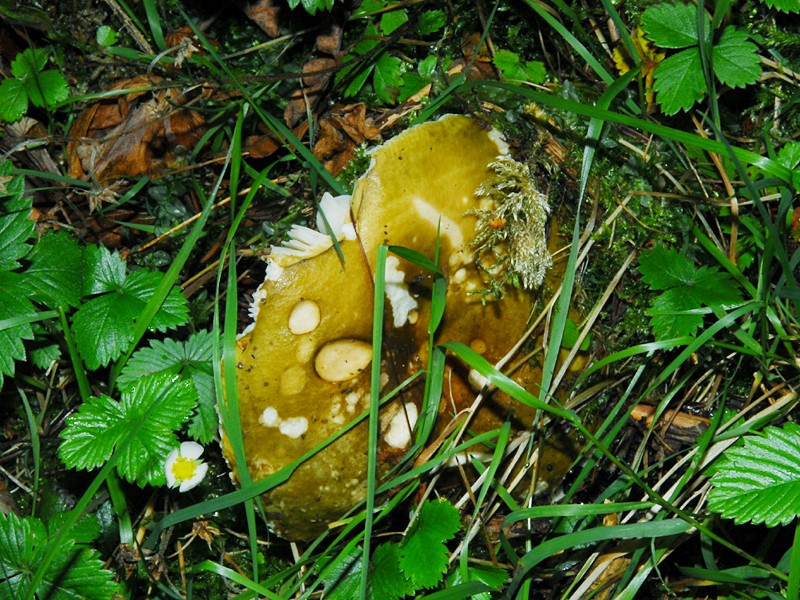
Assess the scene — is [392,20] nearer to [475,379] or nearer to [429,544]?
[475,379]

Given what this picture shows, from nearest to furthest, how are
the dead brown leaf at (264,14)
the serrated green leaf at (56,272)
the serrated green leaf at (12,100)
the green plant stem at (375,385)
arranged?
1. the green plant stem at (375,385)
2. the serrated green leaf at (56,272)
3. the serrated green leaf at (12,100)
4. the dead brown leaf at (264,14)

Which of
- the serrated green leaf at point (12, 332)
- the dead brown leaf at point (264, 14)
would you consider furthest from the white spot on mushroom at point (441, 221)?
the serrated green leaf at point (12, 332)

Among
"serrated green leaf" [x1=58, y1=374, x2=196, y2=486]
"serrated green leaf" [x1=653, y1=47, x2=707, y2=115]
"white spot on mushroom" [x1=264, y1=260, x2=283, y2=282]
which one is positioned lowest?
"serrated green leaf" [x1=58, y1=374, x2=196, y2=486]

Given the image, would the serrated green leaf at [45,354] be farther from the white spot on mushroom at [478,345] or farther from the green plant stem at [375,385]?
the white spot on mushroom at [478,345]

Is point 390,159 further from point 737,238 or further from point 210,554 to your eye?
point 210,554

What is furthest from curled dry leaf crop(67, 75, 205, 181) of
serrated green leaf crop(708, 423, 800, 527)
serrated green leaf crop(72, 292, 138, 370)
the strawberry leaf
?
serrated green leaf crop(708, 423, 800, 527)

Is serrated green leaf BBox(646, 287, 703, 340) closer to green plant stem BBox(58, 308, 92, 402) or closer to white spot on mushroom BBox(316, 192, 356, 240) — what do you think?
white spot on mushroom BBox(316, 192, 356, 240)
